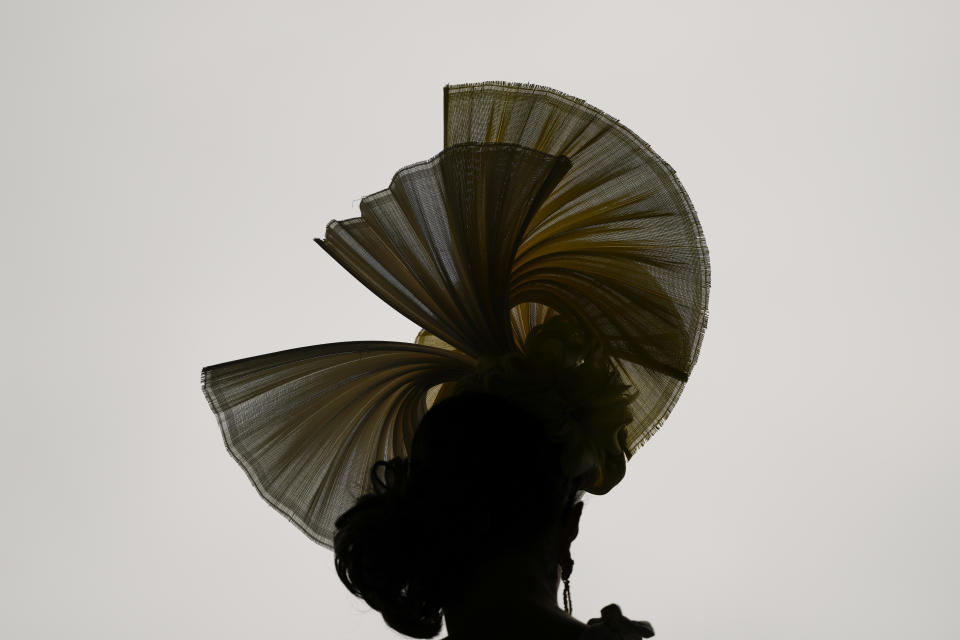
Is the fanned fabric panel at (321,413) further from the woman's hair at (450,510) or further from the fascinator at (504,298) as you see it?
the woman's hair at (450,510)

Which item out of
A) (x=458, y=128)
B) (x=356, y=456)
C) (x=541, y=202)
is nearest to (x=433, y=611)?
(x=356, y=456)

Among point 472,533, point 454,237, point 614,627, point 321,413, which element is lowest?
point 614,627

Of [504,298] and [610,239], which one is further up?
[610,239]

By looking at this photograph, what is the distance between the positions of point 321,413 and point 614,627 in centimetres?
69

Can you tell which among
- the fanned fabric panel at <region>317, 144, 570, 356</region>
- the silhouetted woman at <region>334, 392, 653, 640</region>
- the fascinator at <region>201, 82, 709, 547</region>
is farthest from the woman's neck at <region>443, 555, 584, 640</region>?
the fanned fabric panel at <region>317, 144, 570, 356</region>

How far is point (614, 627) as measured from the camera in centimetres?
122

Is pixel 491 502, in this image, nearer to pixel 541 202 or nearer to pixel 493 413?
pixel 493 413

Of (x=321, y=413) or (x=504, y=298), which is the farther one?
(x=321, y=413)

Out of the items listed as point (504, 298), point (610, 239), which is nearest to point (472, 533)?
point (504, 298)

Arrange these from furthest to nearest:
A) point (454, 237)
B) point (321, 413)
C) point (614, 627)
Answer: point (321, 413), point (454, 237), point (614, 627)

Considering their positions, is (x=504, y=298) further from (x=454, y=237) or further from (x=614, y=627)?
(x=614, y=627)

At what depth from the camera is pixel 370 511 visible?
1406 mm

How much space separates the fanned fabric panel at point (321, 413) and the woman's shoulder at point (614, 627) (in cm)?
50

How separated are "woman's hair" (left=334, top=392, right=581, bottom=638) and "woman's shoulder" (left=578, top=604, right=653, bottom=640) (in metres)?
0.14
